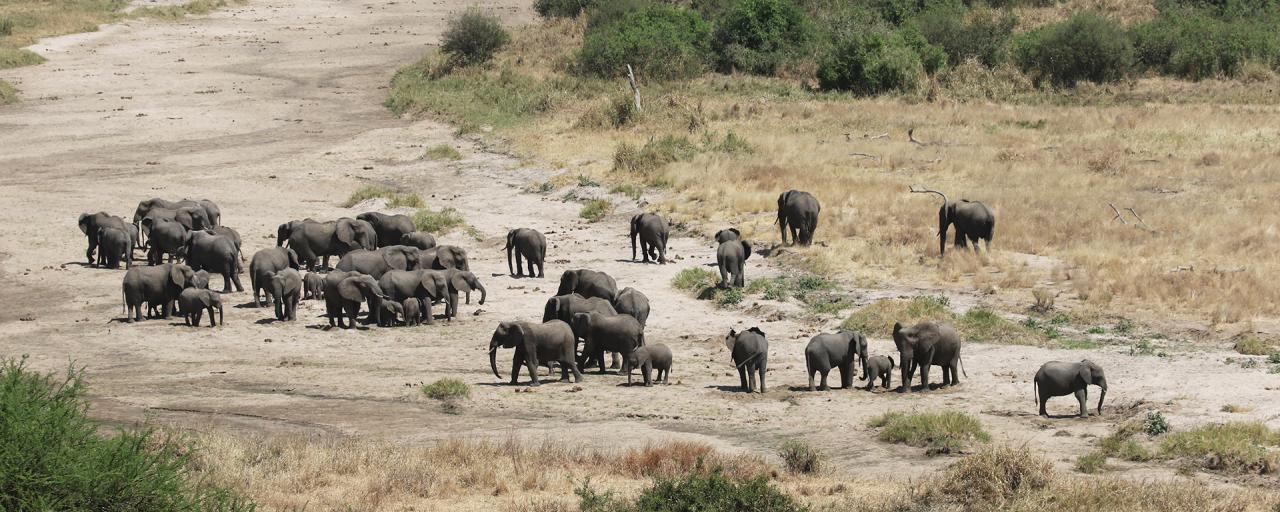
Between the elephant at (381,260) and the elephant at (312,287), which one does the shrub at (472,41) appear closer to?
the elephant at (381,260)

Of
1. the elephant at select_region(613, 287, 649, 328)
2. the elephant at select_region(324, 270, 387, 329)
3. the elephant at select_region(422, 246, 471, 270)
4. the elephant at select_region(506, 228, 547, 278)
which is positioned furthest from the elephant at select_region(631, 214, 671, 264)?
the elephant at select_region(324, 270, 387, 329)

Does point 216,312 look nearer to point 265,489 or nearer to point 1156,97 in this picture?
point 265,489

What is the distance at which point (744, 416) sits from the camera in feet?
62.2

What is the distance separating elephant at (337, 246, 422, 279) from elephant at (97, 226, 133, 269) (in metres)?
5.86

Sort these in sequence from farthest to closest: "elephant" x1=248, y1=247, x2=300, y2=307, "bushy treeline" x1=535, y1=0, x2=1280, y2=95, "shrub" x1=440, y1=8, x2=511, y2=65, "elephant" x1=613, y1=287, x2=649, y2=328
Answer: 1. "shrub" x1=440, y1=8, x2=511, y2=65
2. "bushy treeline" x1=535, y1=0, x2=1280, y2=95
3. "elephant" x1=248, y1=247, x2=300, y2=307
4. "elephant" x1=613, y1=287, x2=649, y2=328

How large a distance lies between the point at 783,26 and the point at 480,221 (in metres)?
33.8

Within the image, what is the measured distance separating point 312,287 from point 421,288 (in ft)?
10.5

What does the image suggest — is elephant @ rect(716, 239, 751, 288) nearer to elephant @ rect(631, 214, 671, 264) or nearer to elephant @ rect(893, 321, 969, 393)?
elephant @ rect(631, 214, 671, 264)

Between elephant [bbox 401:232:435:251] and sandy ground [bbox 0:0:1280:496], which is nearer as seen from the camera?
sandy ground [bbox 0:0:1280:496]

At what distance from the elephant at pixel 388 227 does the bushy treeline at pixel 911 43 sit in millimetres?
31276

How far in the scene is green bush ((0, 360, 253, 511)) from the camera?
11.6m

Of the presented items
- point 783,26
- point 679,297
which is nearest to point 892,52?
point 783,26

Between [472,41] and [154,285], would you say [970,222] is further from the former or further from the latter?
[472,41]

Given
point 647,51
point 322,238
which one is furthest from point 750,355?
point 647,51
